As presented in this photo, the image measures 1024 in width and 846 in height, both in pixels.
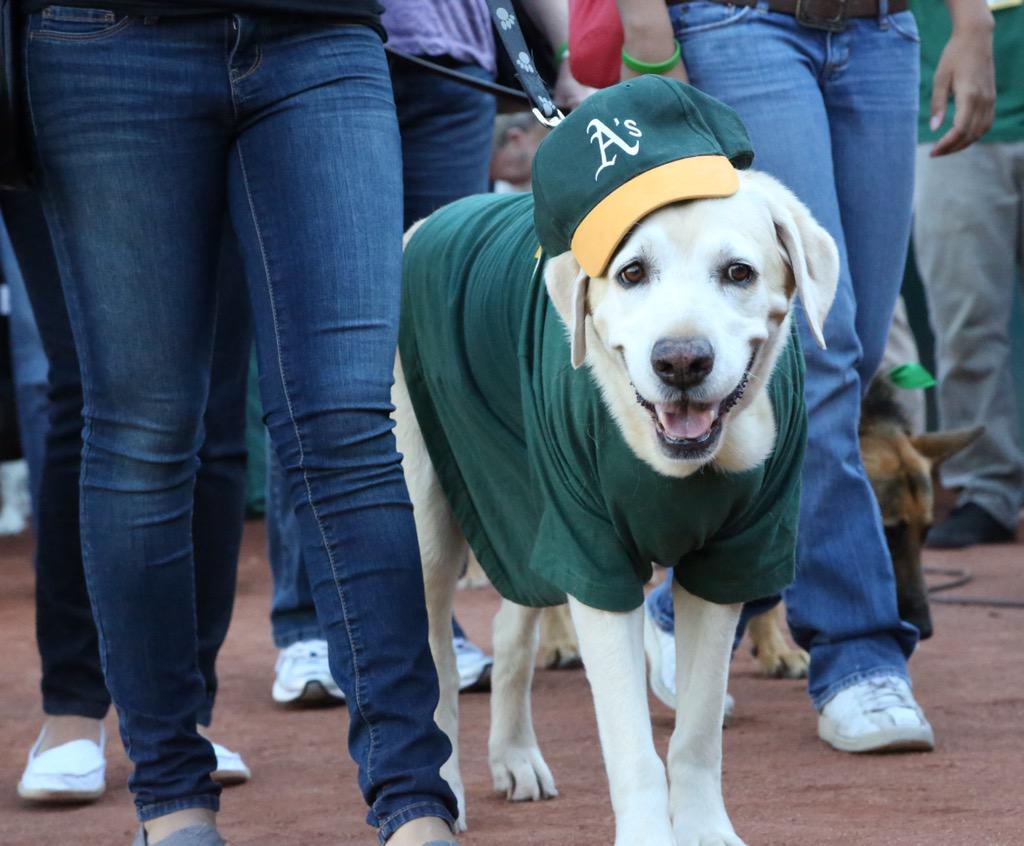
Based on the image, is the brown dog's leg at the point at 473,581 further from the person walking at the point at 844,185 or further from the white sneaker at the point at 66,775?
the white sneaker at the point at 66,775

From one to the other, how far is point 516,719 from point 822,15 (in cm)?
181

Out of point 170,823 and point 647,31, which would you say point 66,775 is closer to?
point 170,823

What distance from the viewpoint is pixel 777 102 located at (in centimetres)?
367

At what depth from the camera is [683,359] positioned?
2.58 m

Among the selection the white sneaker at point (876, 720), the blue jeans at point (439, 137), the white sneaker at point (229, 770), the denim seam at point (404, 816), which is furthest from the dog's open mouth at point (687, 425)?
the blue jeans at point (439, 137)

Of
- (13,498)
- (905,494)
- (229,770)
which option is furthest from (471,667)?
(13,498)

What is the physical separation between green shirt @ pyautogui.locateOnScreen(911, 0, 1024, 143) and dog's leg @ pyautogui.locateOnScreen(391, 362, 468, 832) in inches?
171

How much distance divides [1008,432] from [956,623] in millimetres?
2502

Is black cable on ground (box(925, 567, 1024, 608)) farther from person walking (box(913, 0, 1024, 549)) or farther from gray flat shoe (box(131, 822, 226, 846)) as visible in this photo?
gray flat shoe (box(131, 822, 226, 846))

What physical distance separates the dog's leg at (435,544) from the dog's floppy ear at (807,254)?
3.52 feet

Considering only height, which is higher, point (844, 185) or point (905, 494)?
point (844, 185)

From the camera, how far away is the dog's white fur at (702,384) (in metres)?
2.68

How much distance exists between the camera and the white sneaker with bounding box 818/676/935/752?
145 inches

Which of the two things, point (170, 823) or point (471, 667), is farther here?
point (471, 667)
